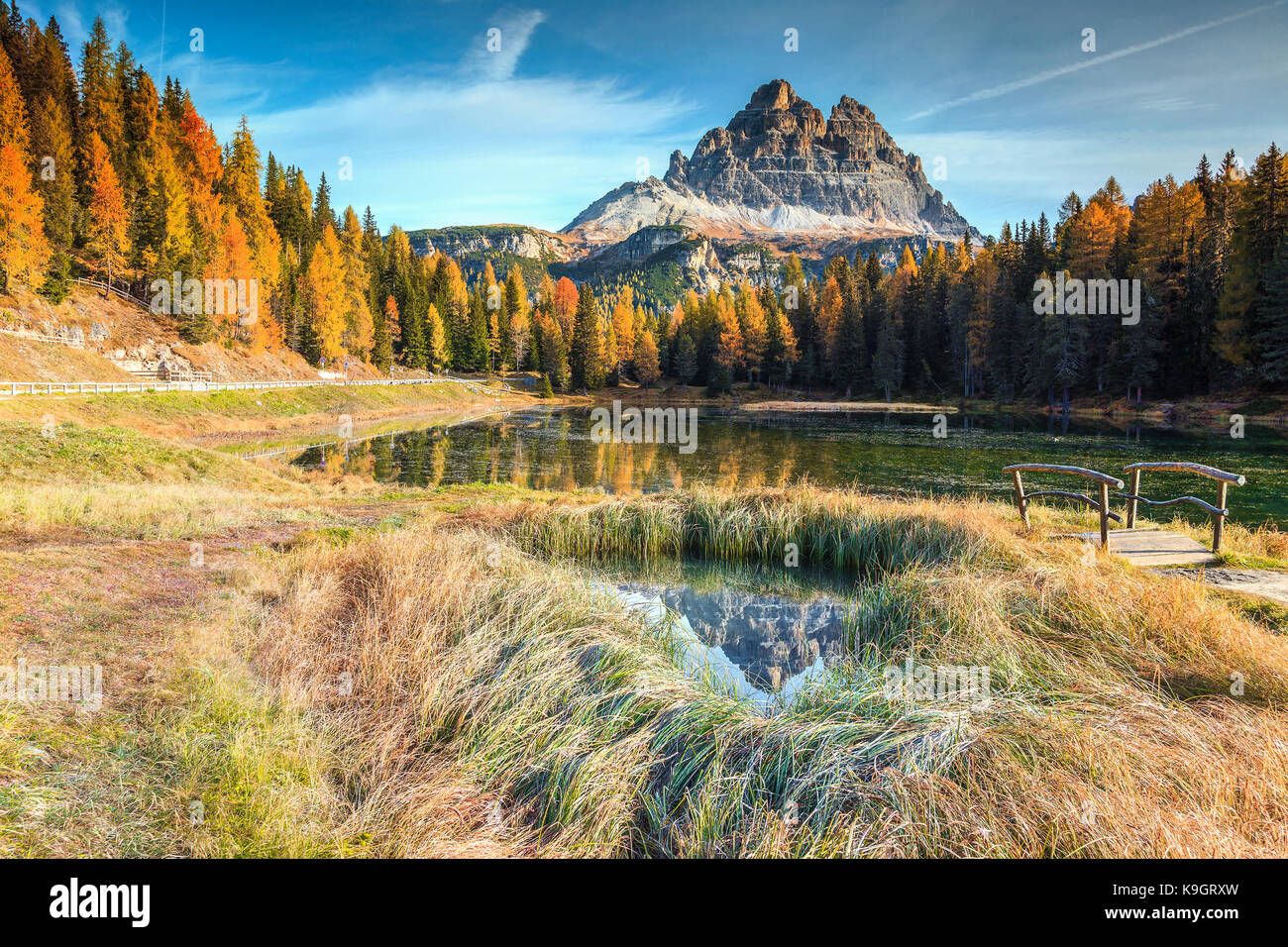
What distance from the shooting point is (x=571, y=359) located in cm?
8931

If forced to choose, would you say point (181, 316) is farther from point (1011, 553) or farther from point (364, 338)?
point (1011, 553)

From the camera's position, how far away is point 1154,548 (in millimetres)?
9930

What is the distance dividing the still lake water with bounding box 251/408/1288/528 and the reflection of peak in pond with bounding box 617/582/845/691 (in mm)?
9121

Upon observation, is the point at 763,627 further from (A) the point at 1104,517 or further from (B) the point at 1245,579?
(B) the point at 1245,579

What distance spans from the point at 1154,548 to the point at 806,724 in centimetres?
832

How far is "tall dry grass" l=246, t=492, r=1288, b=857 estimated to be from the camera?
3.67 meters

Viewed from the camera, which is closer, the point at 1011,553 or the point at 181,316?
the point at 1011,553

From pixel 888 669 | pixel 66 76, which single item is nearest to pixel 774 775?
pixel 888 669

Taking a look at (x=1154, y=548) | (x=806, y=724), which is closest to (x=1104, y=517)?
(x=1154, y=548)

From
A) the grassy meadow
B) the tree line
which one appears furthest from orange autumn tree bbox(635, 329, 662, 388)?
the grassy meadow

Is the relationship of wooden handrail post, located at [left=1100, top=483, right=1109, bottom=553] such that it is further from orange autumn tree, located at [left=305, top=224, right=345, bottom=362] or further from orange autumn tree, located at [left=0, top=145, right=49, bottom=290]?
orange autumn tree, located at [left=305, top=224, right=345, bottom=362]

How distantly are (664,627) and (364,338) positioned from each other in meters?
73.2

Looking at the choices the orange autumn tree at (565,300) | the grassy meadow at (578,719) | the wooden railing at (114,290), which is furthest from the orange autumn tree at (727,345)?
the grassy meadow at (578,719)

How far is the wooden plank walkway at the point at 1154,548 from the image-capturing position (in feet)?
30.7
